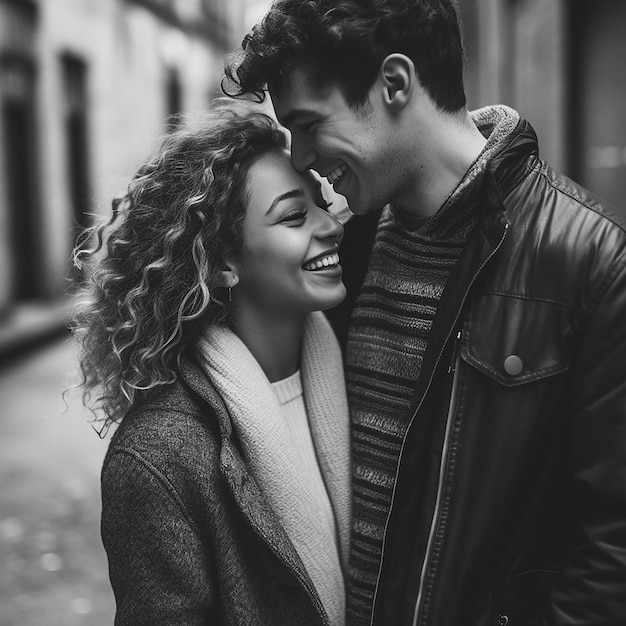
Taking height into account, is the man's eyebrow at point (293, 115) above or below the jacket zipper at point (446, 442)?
above

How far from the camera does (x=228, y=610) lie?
2.10 meters

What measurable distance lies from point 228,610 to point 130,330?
0.77m

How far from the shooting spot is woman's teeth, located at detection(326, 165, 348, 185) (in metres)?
2.29

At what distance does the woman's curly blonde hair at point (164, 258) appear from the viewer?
2.29 meters

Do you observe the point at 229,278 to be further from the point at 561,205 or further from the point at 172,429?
the point at 561,205

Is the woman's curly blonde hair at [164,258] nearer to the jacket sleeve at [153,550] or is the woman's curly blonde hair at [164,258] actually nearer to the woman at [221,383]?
the woman at [221,383]

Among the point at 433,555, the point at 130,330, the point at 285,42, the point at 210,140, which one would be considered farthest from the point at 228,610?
the point at 285,42

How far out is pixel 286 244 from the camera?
2.34m

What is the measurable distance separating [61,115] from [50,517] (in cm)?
960

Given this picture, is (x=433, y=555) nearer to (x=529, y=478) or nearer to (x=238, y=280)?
(x=529, y=478)

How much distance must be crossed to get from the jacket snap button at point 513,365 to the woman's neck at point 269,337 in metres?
0.77

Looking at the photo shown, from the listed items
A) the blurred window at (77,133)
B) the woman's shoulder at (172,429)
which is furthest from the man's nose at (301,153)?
the blurred window at (77,133)

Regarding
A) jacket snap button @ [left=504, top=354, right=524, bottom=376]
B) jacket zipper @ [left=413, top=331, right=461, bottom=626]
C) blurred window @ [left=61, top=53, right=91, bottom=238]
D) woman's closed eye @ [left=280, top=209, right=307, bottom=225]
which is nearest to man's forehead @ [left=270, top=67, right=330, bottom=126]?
woman's closed eye @ [left=280, top=209, right=307, bottom=225]

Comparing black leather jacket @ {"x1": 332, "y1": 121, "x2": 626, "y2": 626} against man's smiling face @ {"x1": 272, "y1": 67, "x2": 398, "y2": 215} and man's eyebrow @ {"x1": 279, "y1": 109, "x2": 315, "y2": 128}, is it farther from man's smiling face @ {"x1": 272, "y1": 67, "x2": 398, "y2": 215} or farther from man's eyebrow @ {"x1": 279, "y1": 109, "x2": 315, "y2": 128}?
man's eyebrow @ {"x1": 279, "y1": 109, "x2": 315, "y2": 128}
